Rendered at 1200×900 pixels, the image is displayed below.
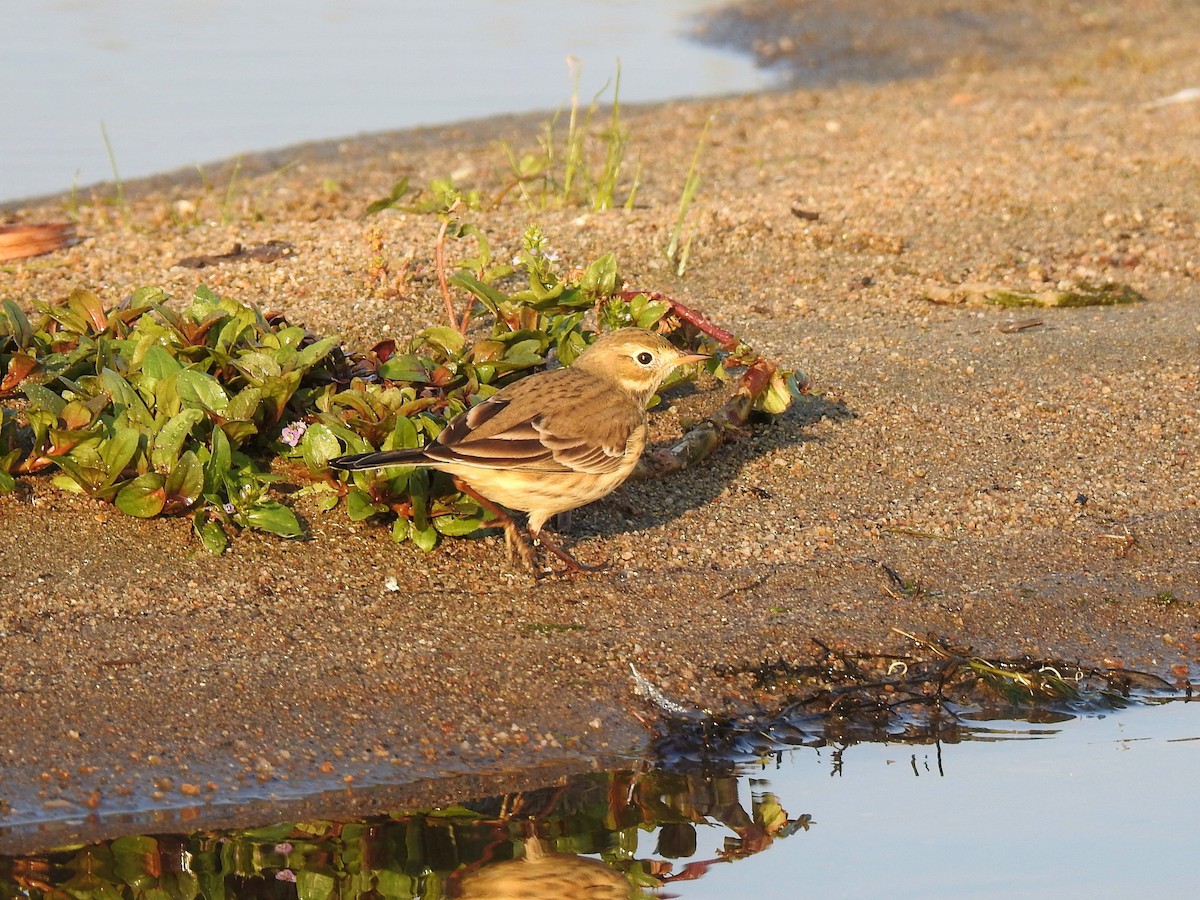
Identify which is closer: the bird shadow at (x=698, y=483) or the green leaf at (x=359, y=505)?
the green leaf at (x=359, y=505)

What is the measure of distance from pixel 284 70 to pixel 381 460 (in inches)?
547

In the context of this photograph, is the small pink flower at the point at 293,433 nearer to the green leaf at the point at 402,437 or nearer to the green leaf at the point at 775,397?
the green leaf at the point at 402,437

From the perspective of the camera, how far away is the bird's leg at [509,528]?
577 cm

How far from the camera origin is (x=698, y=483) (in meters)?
6.53

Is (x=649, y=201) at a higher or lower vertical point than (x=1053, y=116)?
lower

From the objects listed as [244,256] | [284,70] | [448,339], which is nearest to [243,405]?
[448,339]

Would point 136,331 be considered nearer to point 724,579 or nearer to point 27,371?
point 27,371

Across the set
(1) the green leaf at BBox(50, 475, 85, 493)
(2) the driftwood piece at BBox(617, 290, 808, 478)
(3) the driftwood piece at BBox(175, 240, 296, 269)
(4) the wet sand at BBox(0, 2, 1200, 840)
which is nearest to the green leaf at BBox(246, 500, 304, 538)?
(4) the wet sand at BBox(0, 2, 1200, 840)

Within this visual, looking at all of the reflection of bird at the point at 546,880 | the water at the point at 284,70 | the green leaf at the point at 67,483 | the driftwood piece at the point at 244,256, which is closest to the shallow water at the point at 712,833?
the reflection of bird at the point at 546,880

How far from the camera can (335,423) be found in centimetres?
583

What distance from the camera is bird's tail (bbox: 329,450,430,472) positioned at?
5.30 m

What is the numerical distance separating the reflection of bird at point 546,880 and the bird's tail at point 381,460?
62.3 inches

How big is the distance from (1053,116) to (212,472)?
10.0m

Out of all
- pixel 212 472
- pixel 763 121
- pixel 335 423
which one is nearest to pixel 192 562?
pixel 212 472
